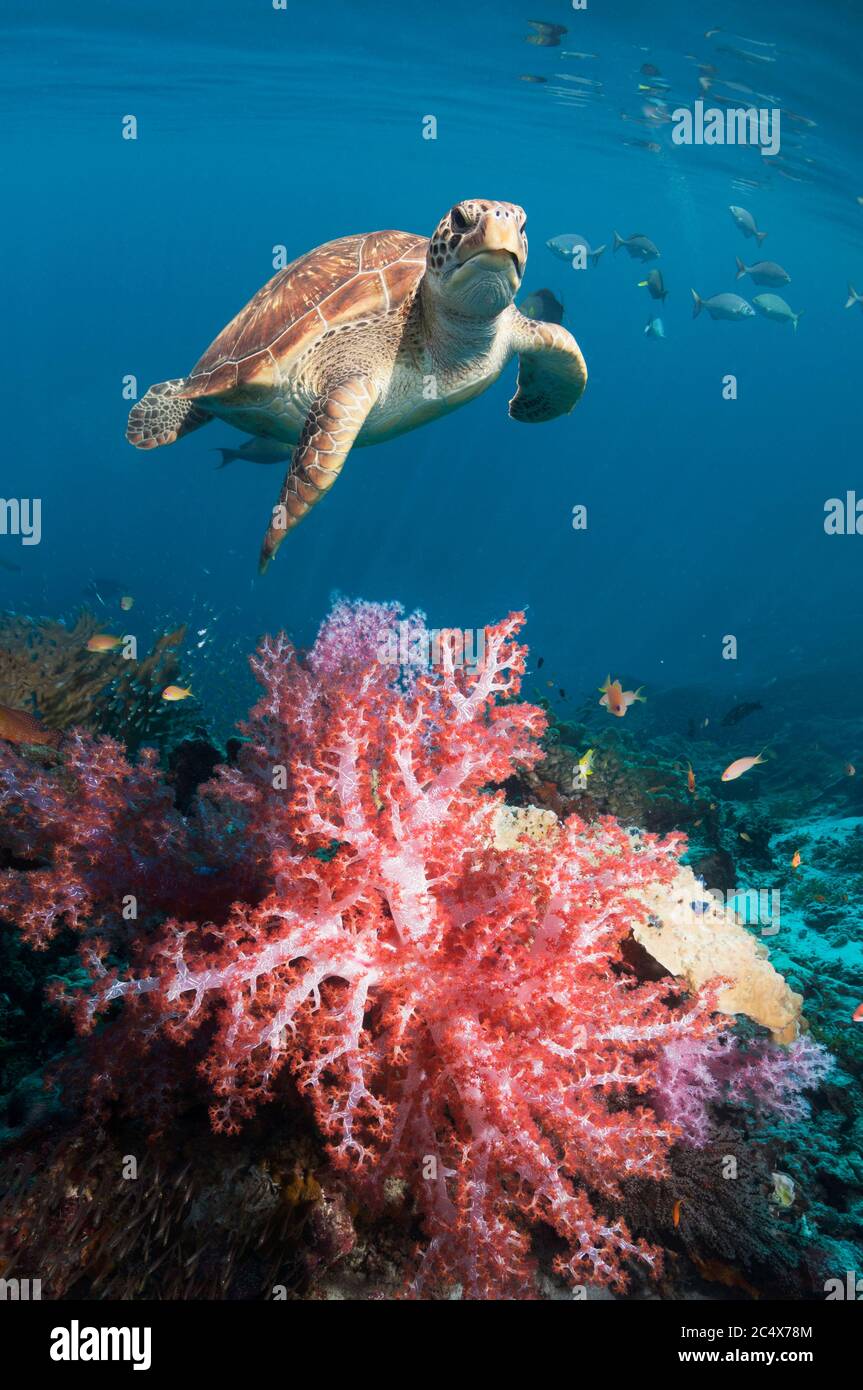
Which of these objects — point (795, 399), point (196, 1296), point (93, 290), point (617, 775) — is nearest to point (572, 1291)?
point (196, 1296)

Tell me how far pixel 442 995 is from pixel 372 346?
506 centimetres

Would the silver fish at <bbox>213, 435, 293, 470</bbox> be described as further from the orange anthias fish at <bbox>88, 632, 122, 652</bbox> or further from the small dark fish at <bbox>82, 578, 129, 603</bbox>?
the small dark fish at <bbox>82, 578, 129, 603</bbox>

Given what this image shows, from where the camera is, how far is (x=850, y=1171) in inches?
115

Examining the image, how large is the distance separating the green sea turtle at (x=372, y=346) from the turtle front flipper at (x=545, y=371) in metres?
0.02

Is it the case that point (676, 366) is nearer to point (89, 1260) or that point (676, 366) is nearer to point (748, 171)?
point (748, 171)

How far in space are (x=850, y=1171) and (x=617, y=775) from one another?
335 centimetres

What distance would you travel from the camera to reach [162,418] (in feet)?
22.3

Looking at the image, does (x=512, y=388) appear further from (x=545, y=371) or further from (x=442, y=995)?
(x=442, y=995)

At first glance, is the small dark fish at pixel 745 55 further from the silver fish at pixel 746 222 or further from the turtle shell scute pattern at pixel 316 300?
the turtle shell scute pattern at pixel 316 300

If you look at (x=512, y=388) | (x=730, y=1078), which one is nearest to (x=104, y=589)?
(x=730, y=1078)

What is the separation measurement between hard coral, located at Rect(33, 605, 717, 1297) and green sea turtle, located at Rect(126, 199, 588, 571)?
2945 mm

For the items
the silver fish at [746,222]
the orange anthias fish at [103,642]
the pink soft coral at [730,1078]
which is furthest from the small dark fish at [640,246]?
the pink soft coral at [730,1078]

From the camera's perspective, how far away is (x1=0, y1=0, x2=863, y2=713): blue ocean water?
55.7 feet

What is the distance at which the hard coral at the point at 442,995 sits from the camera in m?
1.90
